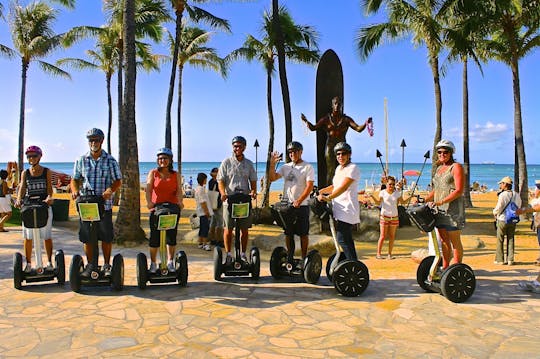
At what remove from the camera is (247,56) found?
23.4 m

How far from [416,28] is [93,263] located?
14.7m

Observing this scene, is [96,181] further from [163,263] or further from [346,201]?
[346,201]

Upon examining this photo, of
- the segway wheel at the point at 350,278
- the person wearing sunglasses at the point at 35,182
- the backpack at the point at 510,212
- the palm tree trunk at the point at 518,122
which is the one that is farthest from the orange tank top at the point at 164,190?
the palm tree trunk at the point at 518,122

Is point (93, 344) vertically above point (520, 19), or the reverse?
point (520, 19)

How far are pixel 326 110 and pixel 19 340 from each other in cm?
867

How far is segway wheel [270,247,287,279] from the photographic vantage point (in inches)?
238

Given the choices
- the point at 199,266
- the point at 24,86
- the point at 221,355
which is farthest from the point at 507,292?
the point at 24,86

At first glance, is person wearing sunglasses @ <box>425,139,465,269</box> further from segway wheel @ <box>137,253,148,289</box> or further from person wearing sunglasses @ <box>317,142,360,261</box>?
segway wheel @ <box>137,253,148,289</box>

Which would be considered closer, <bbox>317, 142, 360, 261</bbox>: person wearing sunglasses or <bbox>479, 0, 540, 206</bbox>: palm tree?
<bbox>317, 142, 360, 261</bbox>: person wearing sunglasses

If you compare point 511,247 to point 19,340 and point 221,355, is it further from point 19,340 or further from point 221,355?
point 19,340

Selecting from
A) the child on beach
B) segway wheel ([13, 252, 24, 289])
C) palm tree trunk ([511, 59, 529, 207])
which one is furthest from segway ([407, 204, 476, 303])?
palm tree trunk ([511, 59, 529, 207])

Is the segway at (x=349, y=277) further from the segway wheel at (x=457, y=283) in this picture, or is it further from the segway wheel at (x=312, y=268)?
the segway wheel at (x=457, y=283)

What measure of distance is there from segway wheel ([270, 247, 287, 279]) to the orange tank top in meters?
1.54

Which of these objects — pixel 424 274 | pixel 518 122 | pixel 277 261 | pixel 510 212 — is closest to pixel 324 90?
pixel 510 212
